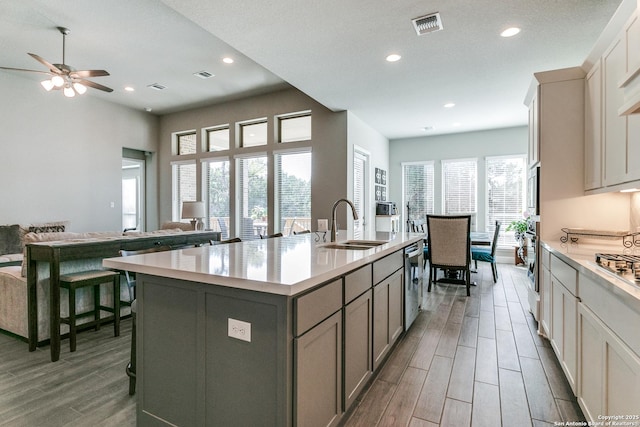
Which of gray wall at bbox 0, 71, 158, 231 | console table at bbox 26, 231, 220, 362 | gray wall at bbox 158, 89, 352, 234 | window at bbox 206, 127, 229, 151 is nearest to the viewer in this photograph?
console table at bbox 26, 231, 220, 362

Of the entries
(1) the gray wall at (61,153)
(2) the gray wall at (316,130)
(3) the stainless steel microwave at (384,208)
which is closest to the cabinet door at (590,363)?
(2) the gray wall at (316,130)

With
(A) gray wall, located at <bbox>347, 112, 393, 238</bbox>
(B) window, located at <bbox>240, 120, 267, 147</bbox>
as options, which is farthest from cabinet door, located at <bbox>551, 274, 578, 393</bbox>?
(B) window, located at <bbox>240, 120, 267, 147</bbox>

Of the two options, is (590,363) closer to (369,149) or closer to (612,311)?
(612,311)

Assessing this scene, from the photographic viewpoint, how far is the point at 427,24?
116 inches

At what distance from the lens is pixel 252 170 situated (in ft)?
22.0

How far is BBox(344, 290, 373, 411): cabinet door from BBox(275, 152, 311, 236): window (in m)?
4.11

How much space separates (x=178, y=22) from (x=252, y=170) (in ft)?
10.8

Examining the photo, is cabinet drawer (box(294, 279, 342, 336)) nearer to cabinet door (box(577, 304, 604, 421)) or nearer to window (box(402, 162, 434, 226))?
cabinet door (box(577, 304, 604, 421))

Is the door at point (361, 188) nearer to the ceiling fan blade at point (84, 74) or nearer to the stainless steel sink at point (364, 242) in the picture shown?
the stainless steel sink at point (364, 242)

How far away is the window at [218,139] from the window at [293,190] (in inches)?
59.5

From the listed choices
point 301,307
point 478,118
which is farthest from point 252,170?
point 301,307

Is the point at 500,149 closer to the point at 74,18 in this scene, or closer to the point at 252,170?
the point at 252,170

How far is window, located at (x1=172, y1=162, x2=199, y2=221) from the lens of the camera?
24.6 feet

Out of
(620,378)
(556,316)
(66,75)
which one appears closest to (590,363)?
(620,378)
